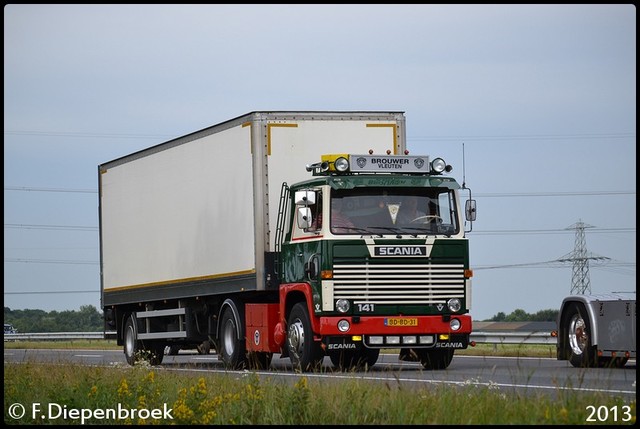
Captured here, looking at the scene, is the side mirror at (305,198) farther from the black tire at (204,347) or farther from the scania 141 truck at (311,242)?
the black tire at (204,347)

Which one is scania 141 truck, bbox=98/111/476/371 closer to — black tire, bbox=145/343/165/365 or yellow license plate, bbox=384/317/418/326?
yellow license plate, bbox=384/317/418/326

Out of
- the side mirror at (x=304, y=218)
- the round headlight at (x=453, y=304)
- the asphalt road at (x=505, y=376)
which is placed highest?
the side mirror at (x=304, y=218)

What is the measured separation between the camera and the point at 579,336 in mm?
22000

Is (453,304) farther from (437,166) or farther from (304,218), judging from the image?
(304,218)

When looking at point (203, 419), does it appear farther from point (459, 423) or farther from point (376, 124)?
point (376, 124)

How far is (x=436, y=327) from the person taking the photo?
22062mm

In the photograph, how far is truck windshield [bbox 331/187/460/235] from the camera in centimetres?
2169

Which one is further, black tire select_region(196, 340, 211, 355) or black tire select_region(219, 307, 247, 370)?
black tire select_region(196, 340, 211, 355)

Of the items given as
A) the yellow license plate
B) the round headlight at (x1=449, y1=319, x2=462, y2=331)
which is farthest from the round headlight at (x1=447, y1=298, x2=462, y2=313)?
the yellow license plate

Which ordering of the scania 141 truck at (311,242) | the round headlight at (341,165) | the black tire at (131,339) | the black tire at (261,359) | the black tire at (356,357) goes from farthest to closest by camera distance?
the black tire at (131,339), the black tire at (261,359), the black tire at (356,357), the round headlight at (341,165), the scania 141 truck at (311,242)

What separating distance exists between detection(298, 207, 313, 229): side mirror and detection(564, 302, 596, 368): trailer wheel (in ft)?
14.7

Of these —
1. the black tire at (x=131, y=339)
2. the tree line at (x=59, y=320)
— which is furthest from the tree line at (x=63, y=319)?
the black tire at (x=131, y=339)

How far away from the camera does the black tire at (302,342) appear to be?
2203cm

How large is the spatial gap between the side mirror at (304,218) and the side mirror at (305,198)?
102 mm
